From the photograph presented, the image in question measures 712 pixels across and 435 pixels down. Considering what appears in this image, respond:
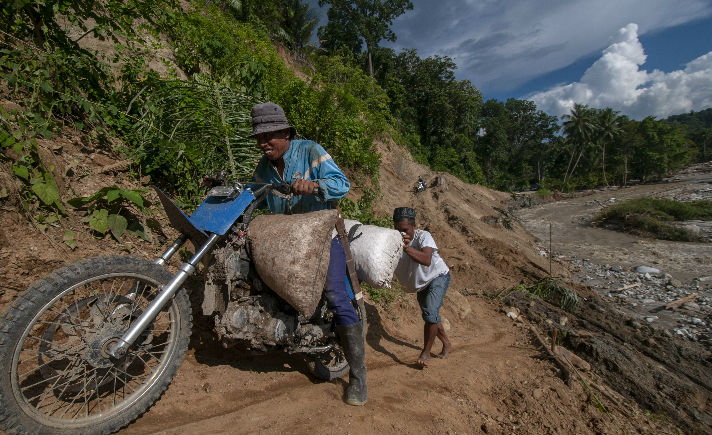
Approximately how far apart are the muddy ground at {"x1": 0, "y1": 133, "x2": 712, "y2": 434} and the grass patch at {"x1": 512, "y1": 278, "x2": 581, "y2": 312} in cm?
92

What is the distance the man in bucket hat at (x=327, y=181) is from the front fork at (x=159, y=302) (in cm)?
68

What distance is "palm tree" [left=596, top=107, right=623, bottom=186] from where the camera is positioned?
4575 centimetres

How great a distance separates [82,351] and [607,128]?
59.3m

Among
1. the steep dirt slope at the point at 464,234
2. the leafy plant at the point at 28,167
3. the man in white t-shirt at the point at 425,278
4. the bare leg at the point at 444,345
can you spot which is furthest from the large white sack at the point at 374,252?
the steep dirt slope at the point at 464,234

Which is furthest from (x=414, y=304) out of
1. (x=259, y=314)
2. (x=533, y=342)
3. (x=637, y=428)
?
(x=259, y=314)

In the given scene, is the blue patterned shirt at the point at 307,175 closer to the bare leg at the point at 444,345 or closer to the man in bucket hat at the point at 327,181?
the man in bucket hat at the point at 327,181

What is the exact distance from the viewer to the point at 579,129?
45938mm

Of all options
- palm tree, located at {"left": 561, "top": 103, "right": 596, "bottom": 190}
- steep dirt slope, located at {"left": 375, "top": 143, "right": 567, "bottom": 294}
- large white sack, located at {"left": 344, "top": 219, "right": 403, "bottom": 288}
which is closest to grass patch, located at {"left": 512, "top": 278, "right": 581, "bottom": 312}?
steep dirt slope, located at {"left": 375, "top": 143, "right": 567, "bottom": 294}

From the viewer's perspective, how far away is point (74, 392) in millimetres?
1917

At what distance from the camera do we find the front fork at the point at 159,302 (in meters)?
1.69

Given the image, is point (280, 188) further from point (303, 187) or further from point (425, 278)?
point (425, 278)

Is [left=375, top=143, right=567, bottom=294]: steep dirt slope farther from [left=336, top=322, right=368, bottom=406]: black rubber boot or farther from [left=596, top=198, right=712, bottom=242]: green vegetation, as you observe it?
[left=596, top=198, right=712, bottom=242]: green vegetation

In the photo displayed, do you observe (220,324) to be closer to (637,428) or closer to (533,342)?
(637,428)

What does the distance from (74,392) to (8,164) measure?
6.06 feet
